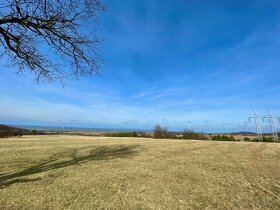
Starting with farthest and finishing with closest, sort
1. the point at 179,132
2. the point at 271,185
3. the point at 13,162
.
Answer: the point at 179,132
the point at 13,162
the point at 271,185

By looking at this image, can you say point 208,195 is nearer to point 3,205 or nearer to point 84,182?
point 84,182

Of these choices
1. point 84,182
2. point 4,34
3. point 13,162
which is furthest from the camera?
point 13,162

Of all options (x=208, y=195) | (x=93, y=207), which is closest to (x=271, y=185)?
(x=208, y=195)

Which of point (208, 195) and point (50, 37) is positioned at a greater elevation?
point (50, 37)

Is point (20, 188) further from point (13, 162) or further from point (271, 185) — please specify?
point (271, 185)

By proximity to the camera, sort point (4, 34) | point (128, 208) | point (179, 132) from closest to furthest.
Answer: point (128, 208), point (4, 34), point (179, 132)

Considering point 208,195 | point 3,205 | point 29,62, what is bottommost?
point 3,205

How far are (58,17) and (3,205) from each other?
17.9 ft

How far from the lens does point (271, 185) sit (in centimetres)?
675

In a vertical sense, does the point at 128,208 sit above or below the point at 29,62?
below

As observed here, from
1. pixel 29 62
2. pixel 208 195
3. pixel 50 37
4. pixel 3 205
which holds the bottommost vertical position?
pixel 3 205

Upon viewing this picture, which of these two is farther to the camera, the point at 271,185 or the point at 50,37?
the point at 50,37

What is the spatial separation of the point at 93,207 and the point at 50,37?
5.70 metres

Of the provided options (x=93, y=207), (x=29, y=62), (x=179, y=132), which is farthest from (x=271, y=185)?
(x=179, y=132)
